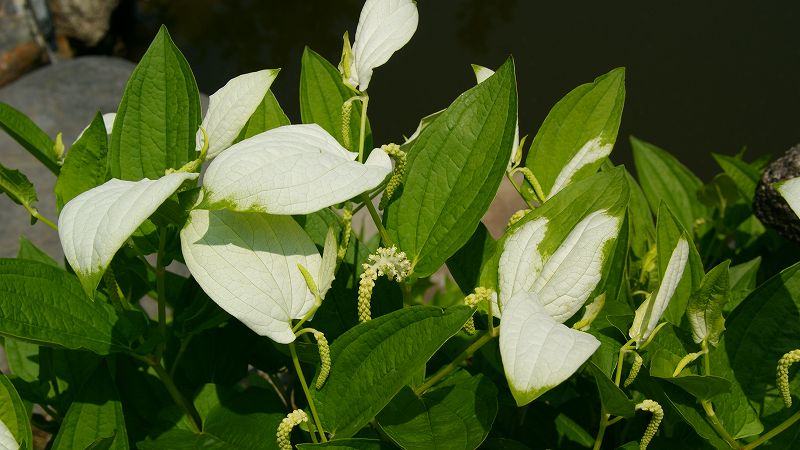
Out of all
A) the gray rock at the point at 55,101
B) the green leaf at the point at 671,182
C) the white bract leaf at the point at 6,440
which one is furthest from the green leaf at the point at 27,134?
the gray rock at the point at 55,101

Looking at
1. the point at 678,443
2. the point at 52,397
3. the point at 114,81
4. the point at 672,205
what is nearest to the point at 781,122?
the point at 672,205

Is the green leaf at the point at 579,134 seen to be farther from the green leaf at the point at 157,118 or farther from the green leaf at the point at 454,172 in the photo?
the green leaf at the point at 157,118

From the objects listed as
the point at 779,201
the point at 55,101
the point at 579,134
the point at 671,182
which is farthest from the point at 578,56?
the point at 579,134

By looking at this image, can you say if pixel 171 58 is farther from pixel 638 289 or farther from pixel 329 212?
pixel 638 289

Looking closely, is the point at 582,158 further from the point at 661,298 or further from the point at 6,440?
the point at 6,440

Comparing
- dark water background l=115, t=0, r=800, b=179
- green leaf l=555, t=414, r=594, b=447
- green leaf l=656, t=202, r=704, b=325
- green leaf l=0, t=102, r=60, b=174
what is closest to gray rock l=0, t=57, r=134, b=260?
dark water background l=115, t=0, r=800, b=179

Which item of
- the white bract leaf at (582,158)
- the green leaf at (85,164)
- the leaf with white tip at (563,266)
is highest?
the green leaf at (85,164)
